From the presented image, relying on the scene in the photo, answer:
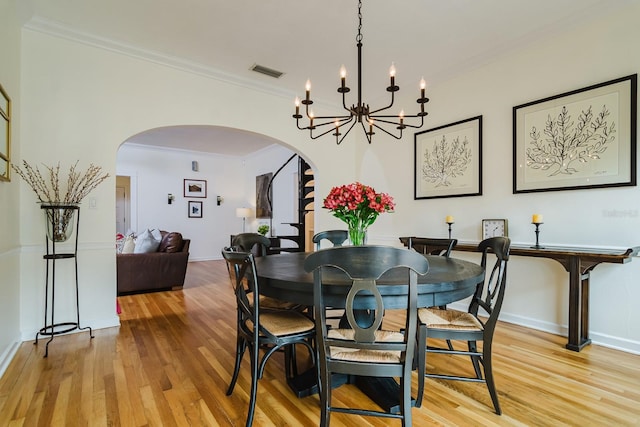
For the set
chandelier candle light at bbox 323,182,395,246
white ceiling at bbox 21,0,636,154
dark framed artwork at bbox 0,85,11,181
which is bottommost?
chandelier candle light at bbox 323,182,395,246

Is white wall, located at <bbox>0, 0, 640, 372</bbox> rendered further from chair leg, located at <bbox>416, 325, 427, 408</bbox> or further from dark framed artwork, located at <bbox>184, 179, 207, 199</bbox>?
dark framed artwork, located at <bbox>184, 179, 207, 199</bbox>

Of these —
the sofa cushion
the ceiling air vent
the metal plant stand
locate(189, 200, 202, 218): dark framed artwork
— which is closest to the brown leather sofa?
the sofa cushion

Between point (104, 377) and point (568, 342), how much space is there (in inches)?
138

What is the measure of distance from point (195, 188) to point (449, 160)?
6316 mm

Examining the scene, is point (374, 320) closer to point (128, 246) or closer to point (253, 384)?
point (253, 384)

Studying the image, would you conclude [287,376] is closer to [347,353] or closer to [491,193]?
[347,353]

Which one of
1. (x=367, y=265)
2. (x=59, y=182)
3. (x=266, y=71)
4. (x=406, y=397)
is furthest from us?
(x=266, y=71)

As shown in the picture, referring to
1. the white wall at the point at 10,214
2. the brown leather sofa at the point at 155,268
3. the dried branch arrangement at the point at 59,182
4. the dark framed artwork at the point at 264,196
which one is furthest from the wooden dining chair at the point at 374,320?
the dark framed artwork at the point at 264,196

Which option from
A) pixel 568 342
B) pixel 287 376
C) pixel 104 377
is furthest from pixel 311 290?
pixel 568 342

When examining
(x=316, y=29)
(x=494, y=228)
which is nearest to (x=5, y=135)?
(x=316, y=29)

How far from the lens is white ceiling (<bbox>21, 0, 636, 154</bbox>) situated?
103 inches

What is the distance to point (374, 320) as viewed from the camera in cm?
141

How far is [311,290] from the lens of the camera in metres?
1.53

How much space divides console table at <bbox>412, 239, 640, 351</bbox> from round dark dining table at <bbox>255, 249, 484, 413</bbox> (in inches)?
44.6
